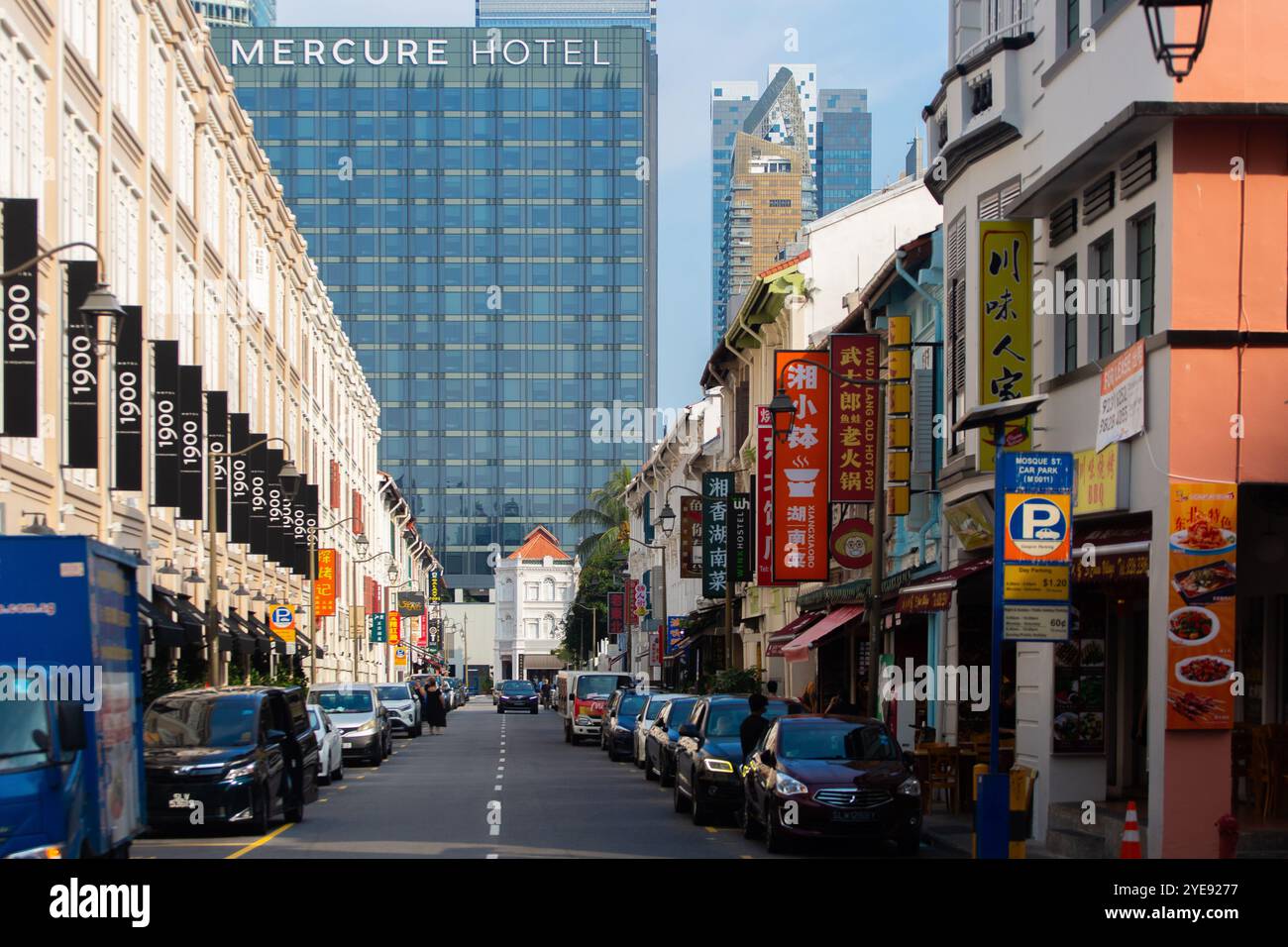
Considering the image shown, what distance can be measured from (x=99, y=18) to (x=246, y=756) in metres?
18.2

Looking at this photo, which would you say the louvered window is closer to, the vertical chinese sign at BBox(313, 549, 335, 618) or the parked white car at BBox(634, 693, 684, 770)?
the parked white car at BBox(634, 693, 684, 770)

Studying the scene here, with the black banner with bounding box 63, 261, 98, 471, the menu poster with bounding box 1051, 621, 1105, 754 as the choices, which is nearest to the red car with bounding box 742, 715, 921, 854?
the menu poster with bounding box 1051, 621, 1105, 754

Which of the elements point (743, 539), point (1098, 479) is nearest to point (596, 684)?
point (743, 539)

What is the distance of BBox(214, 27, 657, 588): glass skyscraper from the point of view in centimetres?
15588

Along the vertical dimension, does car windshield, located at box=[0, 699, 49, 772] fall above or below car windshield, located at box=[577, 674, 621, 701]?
above

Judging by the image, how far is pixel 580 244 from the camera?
156500mm

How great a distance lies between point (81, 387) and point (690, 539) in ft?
104

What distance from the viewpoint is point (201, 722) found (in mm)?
23406

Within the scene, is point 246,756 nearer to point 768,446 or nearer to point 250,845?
point 250,845

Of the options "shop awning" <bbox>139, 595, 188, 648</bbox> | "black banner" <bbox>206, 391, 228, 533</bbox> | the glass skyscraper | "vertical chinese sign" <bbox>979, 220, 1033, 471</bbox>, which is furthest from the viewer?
the glass skyscraper

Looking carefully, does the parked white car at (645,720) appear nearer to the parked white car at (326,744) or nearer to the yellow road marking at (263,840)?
the parked white car at (326,744)

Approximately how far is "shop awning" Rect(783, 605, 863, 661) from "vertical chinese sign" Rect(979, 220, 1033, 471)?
13992mm

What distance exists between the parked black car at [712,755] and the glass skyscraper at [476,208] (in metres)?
129

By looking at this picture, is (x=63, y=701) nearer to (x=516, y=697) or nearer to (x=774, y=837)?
(x=774, y=837)
